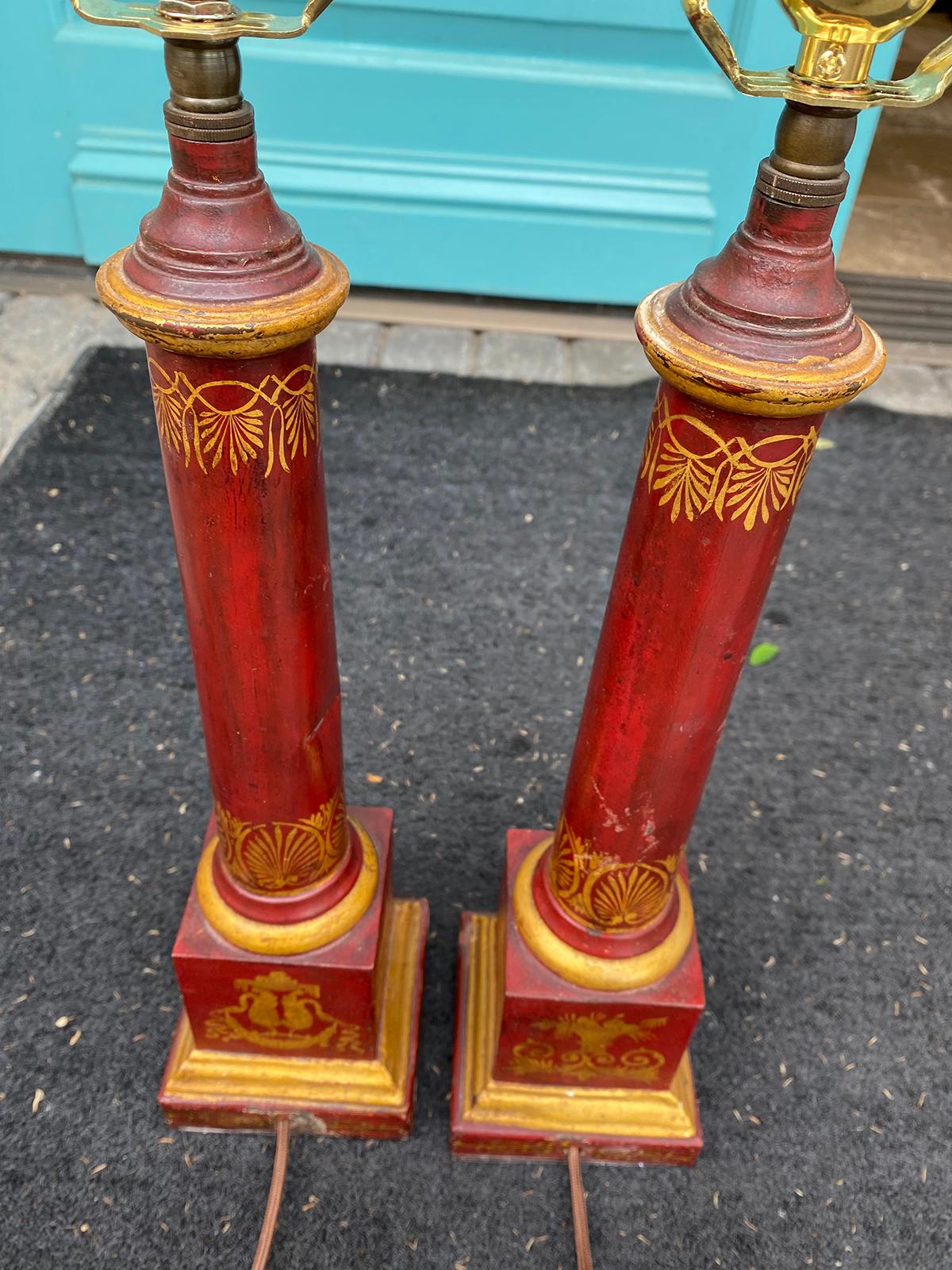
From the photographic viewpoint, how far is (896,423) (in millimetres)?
2568

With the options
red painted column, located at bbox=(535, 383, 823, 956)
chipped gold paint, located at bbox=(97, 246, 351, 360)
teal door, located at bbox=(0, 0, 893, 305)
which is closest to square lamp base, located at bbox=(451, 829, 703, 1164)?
red painted column, located at bbox=(535, 383, 823, 956)

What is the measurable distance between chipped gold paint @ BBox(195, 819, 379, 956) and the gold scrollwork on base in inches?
1.4

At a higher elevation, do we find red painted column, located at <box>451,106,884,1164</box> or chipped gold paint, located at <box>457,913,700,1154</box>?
red painted column, located at <box>451,106,884,1164</box>

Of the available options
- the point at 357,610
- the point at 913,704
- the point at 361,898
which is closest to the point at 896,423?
the point at 913,704

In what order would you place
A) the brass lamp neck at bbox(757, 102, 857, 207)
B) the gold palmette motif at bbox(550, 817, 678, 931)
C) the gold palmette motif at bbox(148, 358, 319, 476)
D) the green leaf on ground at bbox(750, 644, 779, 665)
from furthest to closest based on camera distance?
the green leaf on ground at bbox(750, 644, 779, 665) → the gold palmette motif at bbox(550, 817, 678, 931) → the gold palmette motif at bbox(148, 358, 319, 476) → the brass lamp neck at bbox(757, 102, 857, 207)

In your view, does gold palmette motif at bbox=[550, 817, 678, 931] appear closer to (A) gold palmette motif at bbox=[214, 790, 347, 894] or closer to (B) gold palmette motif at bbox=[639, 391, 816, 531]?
(A) gold palmette motif at bbox=[214, 790, 347, 894]

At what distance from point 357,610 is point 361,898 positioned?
88 cm

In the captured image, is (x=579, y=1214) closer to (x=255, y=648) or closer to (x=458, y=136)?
(x=255, y=648)

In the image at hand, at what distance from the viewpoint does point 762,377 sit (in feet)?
2.28

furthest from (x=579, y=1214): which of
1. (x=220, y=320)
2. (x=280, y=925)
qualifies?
(x=220, y=320)

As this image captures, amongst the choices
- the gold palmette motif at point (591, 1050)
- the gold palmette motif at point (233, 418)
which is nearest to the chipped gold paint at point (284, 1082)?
the gold palmette motif at point (591, 1050)

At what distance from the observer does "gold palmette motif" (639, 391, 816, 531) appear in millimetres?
758

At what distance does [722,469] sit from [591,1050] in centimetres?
73

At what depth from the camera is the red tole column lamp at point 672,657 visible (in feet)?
2.24
